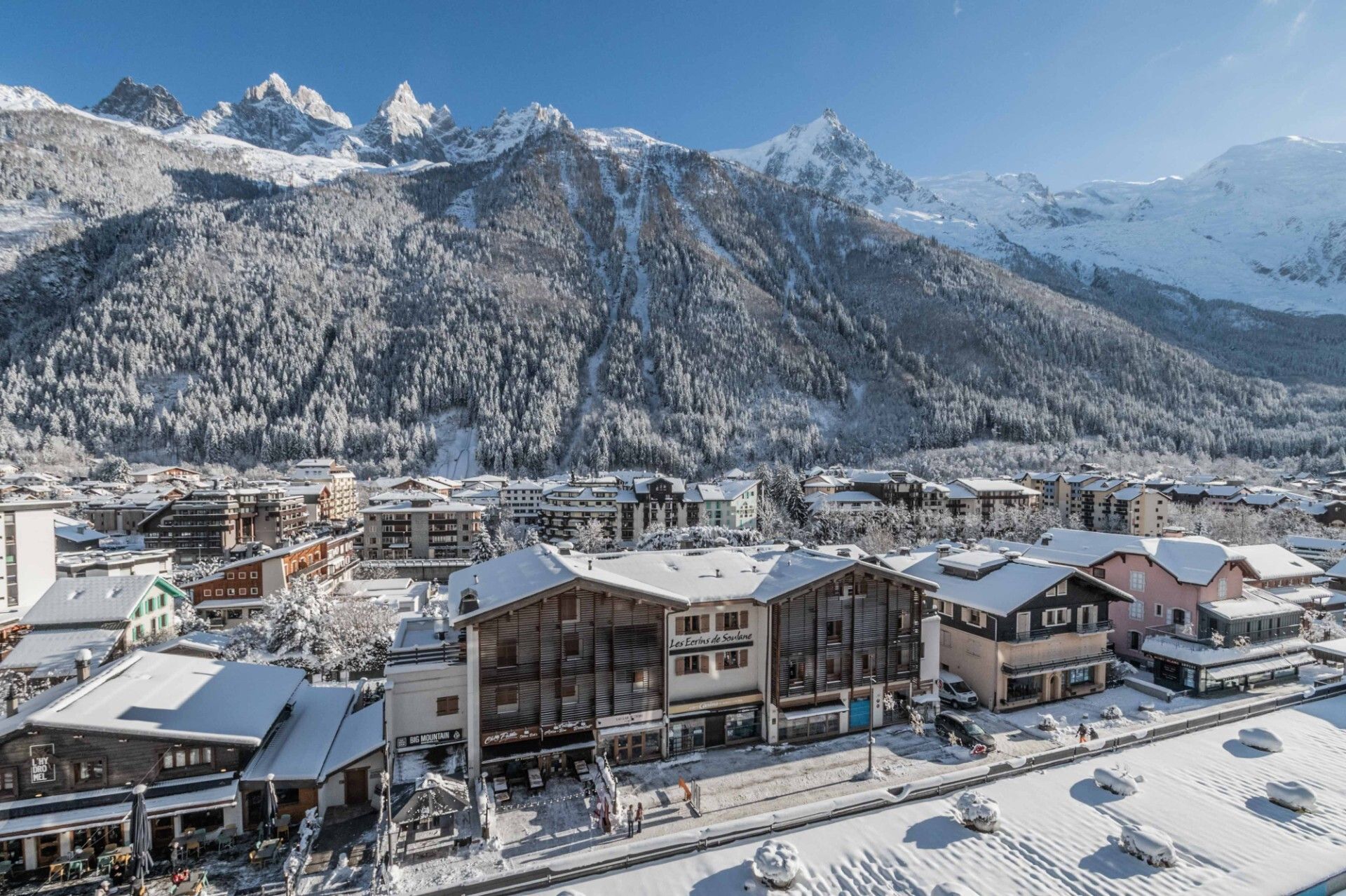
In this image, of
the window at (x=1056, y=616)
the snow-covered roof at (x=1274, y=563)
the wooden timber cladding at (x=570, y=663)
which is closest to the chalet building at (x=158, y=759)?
the wooden timber cladding at (x=570, y=663)

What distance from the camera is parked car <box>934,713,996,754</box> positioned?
28359 mm

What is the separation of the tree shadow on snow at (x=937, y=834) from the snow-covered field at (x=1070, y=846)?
0.03 meters

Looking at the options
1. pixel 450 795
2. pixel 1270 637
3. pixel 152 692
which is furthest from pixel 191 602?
pixel 1270 637

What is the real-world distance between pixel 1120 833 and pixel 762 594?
15.7 m

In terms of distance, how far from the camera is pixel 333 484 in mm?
108250

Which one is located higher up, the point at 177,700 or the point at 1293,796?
the point at 1293,796

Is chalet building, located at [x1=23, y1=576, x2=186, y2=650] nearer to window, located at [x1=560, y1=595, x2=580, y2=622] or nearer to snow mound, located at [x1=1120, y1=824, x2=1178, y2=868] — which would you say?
window, located at [x1=560, y1=595, x2=580, y2=622]

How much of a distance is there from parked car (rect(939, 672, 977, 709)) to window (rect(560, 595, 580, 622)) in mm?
20535

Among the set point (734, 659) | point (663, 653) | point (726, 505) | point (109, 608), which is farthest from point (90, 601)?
point (726, 505)

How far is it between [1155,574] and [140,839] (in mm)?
53003

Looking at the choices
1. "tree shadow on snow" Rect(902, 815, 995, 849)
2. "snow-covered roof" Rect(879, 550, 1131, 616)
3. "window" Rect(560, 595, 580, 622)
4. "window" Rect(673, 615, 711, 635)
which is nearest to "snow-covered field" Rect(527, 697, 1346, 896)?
"tree shadow on snow" Rect(902, 815, 995, 849)

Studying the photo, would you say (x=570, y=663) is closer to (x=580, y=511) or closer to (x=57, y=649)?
(x=57, y=649)

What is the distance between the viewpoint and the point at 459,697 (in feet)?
85.9

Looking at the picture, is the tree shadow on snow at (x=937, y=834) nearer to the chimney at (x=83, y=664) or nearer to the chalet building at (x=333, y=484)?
the chimney at (x=83, y=664)
